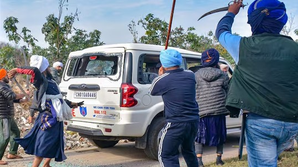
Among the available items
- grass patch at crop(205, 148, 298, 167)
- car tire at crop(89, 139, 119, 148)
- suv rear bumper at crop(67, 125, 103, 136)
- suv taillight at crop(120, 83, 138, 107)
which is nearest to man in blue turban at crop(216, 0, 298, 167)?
grass patch at crop(205, 148, 298, 167)

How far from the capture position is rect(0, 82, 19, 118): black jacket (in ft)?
17.3

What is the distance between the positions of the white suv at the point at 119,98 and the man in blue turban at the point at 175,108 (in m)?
1.45

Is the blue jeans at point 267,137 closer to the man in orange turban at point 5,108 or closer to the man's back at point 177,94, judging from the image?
the man's back at point 177,94

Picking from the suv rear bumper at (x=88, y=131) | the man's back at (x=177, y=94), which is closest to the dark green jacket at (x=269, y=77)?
the man's back at (x=177, y=94)

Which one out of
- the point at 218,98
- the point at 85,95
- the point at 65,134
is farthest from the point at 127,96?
the point at 65,134

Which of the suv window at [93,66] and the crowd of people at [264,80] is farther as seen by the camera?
the suv window at [93,66]

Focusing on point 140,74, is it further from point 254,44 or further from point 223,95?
point 254,44

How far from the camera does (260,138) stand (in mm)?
2188

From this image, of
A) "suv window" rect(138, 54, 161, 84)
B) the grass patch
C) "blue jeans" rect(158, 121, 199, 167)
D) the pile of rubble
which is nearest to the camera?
"blue jeans" rect(158, 121, 199, 167)

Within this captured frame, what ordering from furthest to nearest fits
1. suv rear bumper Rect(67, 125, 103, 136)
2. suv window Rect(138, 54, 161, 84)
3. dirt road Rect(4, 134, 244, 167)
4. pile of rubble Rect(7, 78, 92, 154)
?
pile of rubble Rect(7, 78, 92, 154) → dirt road Rect(4, 134, 244, 167) → suv window Rect(138, 54, 161, 84) → suv rear bumper Rect(67, 125, 103, 136)

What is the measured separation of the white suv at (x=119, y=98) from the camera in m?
5.14

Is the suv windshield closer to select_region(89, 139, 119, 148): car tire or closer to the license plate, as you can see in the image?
the license plate

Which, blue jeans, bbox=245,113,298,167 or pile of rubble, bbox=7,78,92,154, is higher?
blue jeans, bbox=245,113,298,167

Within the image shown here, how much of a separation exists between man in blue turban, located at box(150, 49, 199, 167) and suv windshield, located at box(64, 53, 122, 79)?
1774mm
